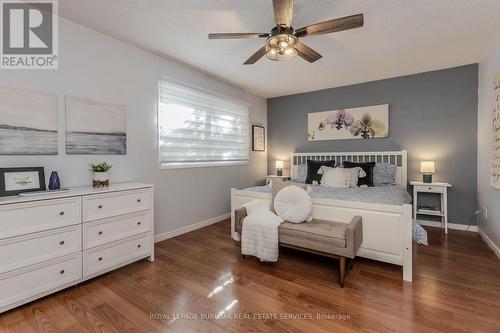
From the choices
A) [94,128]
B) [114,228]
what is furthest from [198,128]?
[114,228]

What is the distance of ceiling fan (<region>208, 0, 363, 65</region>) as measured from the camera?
5.74ft

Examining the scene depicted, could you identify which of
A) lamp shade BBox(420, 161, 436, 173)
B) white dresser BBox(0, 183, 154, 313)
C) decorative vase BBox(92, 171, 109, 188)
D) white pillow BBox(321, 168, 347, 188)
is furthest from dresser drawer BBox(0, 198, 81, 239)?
Result: lamp shade BBox(420, 161, 436, 173)

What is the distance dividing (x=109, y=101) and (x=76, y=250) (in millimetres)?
1578

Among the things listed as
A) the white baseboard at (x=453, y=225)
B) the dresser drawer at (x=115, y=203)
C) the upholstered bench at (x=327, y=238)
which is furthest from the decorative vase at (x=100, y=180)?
the white baseboard at (x=453, y=225)

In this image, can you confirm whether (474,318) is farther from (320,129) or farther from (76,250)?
(320,129)

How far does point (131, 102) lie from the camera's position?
2846 millimetres

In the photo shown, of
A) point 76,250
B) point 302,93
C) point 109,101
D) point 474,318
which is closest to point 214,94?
point 109,101

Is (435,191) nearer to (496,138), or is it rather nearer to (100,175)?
(496,138)

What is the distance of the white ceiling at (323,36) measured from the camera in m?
2.08

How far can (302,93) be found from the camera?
16.2 ft

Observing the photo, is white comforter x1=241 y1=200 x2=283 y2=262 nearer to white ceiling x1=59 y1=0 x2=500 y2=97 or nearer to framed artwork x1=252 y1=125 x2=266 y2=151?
white ceiling x1=59 y1=0 x2=500 y2=97

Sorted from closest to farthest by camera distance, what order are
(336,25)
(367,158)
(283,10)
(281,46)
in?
(283,10), (336,25), (281,46), (367,158)

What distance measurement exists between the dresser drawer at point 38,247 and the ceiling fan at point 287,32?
6.76 ft

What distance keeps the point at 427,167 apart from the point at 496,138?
41.7 inches
